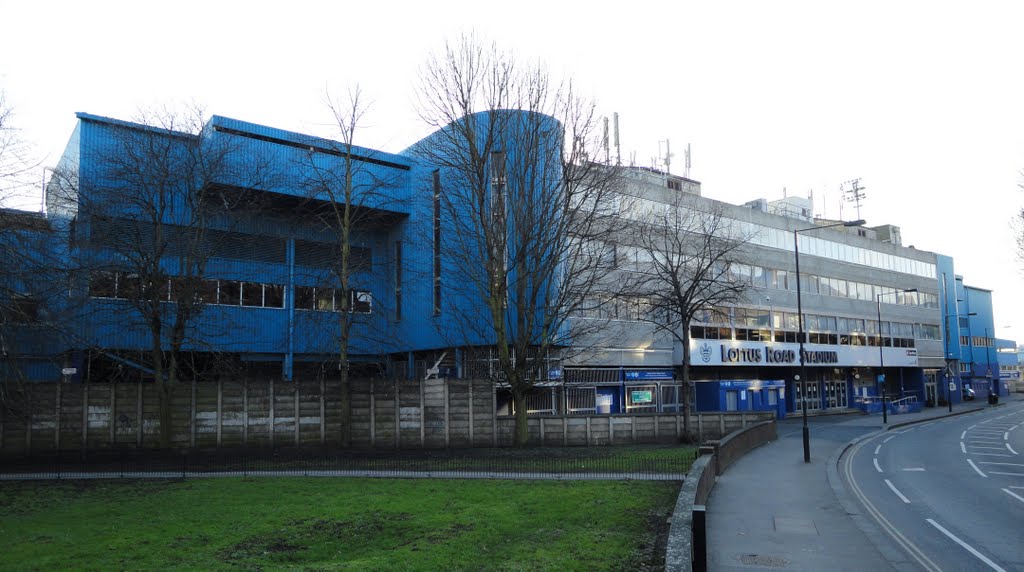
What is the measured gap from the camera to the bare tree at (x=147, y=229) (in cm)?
2620

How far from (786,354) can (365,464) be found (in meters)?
40.7

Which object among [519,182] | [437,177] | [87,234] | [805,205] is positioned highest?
[805,205]

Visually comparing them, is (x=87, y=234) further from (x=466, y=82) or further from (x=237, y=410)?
(x=466, y=82)

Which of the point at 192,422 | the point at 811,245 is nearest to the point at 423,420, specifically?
the point at 192,422

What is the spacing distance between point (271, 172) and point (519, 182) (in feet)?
52.1

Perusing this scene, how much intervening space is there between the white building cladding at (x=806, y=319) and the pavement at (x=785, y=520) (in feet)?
49.3

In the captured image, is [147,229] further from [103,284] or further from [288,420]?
[288,420]

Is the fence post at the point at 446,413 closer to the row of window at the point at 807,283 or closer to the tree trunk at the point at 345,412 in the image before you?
the tree trunk at the point at 345,412

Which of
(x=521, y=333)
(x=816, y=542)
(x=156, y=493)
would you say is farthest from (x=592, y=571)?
(x=521, y=333)

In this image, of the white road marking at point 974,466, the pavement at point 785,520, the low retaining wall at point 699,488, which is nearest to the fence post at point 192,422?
the low retaining wall at point 699,488

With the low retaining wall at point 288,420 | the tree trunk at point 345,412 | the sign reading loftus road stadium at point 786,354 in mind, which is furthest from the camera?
the sign reading loftus road stadium at point 786,354

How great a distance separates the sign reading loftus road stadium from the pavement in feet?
65.0

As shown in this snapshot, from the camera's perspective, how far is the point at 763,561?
1168cm

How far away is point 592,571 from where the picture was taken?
1015 centimetres
